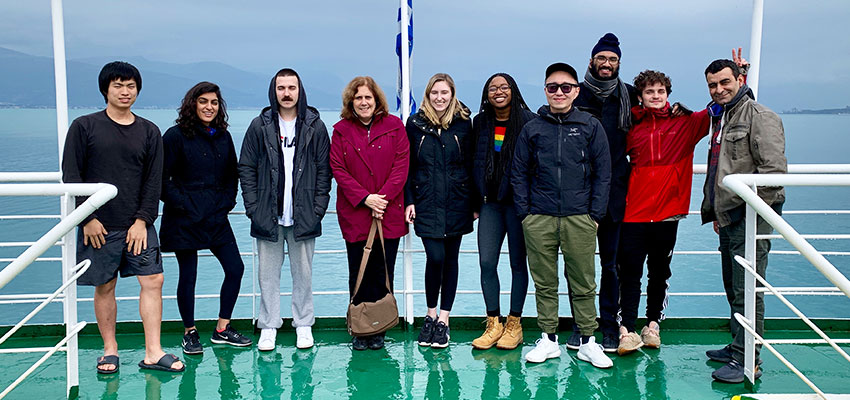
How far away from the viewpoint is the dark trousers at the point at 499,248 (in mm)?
3945

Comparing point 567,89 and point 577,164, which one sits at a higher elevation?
point 567,89

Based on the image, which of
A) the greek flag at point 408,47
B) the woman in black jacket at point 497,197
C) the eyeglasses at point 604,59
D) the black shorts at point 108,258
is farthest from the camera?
the greek flag at point 408,47

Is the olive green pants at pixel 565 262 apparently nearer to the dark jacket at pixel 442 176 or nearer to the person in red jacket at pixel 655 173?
the person in red jacket at pixel 655 173

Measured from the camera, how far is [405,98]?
453cm

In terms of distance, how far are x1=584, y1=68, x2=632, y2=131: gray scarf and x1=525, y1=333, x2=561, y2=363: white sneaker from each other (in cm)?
124

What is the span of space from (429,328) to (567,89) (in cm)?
163

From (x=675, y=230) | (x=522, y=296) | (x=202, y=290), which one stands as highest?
(x=675, y=230)

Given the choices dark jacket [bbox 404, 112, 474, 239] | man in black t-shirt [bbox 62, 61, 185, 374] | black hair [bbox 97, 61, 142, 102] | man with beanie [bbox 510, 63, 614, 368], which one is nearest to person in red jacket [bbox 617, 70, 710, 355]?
man with beanie [bbox 510, 63, 614, 368]

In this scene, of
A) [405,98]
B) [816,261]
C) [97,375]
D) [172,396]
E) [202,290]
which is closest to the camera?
[816,261]

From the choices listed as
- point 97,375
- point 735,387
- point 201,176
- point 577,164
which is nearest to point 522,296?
point 577,164

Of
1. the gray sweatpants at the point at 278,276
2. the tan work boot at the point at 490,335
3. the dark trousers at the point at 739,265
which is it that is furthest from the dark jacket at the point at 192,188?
the dark trousers at the point at 739,265

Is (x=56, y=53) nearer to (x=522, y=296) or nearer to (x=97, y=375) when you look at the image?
(x=97, y=375)

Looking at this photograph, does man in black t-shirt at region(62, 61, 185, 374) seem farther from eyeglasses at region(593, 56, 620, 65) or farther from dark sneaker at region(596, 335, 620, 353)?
dark sneaker at region(596, 335, 620, 353)

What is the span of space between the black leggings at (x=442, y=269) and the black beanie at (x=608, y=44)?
1.29 metres
